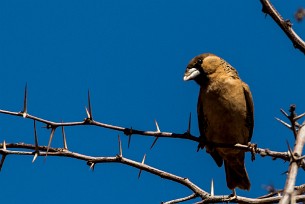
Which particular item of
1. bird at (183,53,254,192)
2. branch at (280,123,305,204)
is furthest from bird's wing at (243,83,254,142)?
branch at (280,123,305,204)

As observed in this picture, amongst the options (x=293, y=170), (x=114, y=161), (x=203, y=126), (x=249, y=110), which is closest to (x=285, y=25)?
(x=114, y=161)

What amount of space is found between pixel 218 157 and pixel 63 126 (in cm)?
316

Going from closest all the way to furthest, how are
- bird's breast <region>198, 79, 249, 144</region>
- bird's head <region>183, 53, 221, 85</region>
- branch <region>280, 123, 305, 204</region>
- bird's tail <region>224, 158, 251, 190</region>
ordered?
branch <region>280, 123, 305, 204</region>, bird's breast <region>198, 79, 249, 144</region>, bird's tail <region>224, 158, 251, 190</region>, bird's head <region>183, 53, 221, 85</region>

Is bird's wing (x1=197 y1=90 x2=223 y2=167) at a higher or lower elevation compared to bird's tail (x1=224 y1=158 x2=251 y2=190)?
higher

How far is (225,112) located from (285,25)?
2.51m

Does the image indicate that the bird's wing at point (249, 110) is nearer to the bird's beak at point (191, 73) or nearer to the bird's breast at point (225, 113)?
the bird's breast at point (225, 113)

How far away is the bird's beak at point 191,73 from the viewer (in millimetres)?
6238

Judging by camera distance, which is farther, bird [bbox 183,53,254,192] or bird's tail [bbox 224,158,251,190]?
bird's tail [bbox 224,158,251,190]

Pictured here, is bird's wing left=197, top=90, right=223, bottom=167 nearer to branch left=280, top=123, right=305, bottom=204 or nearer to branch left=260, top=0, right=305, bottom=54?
branch left=260, top=0, right=305, bottom=54

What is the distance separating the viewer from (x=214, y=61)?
656 cm

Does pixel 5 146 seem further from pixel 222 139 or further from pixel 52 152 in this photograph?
pixel 222 139

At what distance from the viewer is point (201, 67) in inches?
255

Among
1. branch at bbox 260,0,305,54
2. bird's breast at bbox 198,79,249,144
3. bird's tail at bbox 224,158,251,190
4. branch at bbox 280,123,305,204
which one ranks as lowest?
bird's tail at bbox 224,158,251,190

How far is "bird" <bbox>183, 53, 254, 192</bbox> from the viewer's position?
605 cm
